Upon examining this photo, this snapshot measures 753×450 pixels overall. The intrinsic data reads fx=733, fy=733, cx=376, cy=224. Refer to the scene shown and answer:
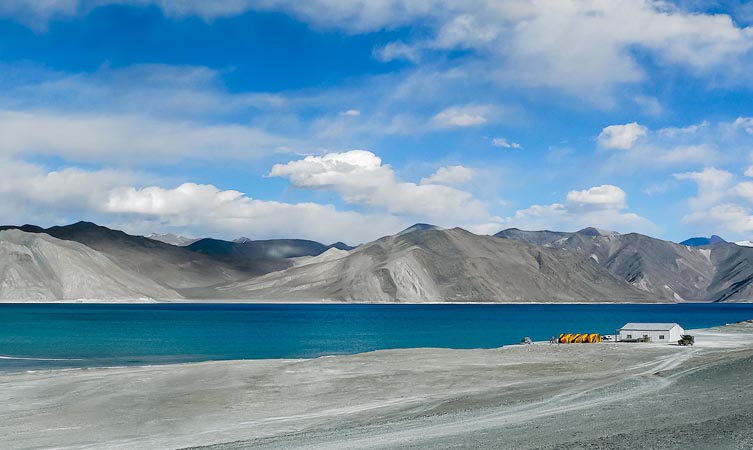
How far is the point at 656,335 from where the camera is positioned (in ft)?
284

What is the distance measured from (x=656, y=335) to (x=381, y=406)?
59.1 m

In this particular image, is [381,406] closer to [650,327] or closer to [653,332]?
[653,332]

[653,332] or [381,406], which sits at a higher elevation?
[653,332]

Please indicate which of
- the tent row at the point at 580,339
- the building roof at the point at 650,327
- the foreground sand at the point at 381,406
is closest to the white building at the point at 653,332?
the building roof at the point at 650,327

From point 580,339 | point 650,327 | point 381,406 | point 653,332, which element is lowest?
point 580,339

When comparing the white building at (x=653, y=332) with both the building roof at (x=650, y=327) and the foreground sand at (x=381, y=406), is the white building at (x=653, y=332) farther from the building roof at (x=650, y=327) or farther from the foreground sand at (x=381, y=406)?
the foreground sand at (x=381, y=406)

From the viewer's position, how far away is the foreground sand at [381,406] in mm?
24594

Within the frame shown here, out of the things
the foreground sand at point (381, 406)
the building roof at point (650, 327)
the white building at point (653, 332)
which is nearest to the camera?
the foreground sand at point (381, 406)

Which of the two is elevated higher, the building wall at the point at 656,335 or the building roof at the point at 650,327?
the building roof at the point at 650,327

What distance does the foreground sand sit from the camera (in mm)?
24594

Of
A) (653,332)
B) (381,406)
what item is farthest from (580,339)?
(381,406)

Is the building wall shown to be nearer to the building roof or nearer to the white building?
the white building

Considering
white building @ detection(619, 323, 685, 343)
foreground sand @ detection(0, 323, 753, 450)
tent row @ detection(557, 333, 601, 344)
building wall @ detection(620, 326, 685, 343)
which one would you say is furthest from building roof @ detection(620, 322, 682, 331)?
foreground sand @ detection(0, 323, 753, 450)

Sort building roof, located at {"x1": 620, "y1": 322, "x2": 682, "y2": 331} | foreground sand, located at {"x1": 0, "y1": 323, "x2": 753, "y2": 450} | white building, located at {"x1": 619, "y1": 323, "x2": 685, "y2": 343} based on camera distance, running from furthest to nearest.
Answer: building roof, located at {"x1": 620, "y1": 322, "x2": 682, "y2": 331} → white building, located at {"x1": 619, "y1": 323, "x2": 685, "y2": 343} → foreground sand, located at {"x1": 0, "y1": 323, "x2": 753, "y2": 450}
